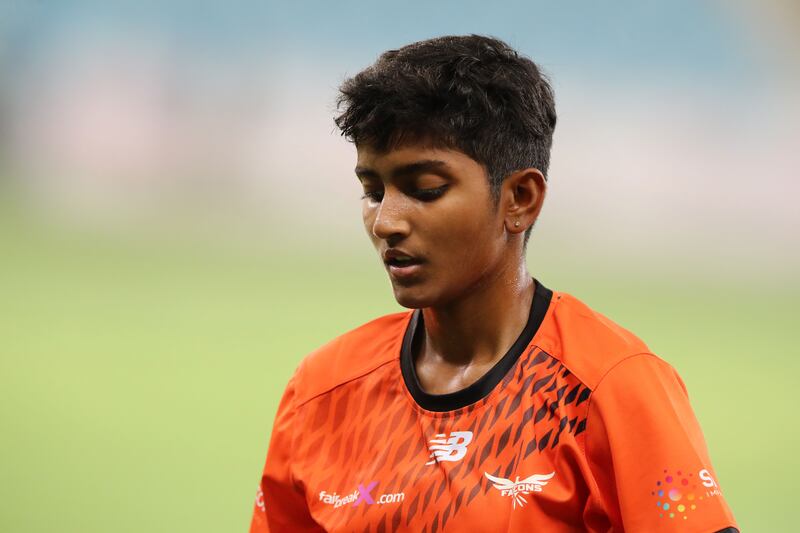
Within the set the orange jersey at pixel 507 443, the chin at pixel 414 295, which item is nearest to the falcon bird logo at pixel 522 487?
the orange jersey at pixel 507 443

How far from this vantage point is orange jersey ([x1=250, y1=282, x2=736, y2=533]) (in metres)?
1.03

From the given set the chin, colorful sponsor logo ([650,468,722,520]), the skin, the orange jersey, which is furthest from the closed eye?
colorful sponsor logo ([650,468,722,520])

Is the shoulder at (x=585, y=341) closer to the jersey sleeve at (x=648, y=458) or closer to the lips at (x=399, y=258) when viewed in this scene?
the jersey sleeve at (x=648, y=458)

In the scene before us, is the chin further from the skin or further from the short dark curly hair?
the short dark curly hair

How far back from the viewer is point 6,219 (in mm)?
3242

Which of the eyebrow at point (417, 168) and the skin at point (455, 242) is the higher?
the eyebrow at point (417, 168)

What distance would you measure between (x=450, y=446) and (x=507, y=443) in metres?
0.07

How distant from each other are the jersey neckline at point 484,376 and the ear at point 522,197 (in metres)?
0.09

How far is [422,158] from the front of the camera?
1.13 metres

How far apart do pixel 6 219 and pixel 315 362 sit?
2.22 metres

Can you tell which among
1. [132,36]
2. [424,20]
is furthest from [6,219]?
[424,20]

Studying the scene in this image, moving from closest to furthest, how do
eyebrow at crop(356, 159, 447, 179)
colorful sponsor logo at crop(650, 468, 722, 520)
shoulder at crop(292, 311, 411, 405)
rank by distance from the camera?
colorful sponsor logo at crop(650, 468, 722, 520) < eyebrow at crop(356, 159, 447, 179) < shoulder at crop(292, 311, 411, 405)

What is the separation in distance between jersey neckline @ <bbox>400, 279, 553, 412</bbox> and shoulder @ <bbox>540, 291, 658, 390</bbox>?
0.01m

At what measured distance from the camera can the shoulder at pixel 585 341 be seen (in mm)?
1100
